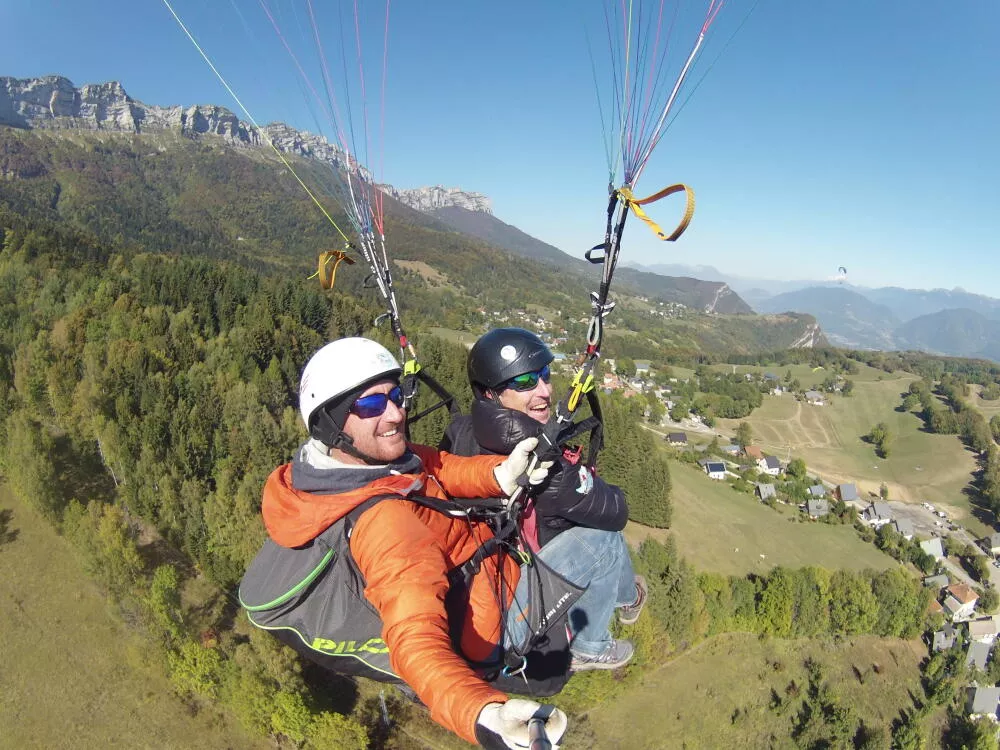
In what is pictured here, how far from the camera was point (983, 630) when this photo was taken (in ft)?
116

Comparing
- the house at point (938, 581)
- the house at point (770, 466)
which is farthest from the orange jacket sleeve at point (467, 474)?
the house at point (770, 466)

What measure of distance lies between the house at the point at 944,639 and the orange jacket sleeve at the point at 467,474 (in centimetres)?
4449

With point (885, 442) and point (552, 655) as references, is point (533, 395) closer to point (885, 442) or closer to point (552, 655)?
point (552, 655)

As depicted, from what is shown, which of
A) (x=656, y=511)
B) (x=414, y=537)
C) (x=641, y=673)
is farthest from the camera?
(x=656, y=511)

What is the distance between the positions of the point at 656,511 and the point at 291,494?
35915 millimetres

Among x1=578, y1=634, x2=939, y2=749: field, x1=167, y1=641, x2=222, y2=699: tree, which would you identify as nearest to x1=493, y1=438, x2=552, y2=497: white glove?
x1=167, y1=641, x2=222, y2=699: tree

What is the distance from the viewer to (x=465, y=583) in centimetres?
367

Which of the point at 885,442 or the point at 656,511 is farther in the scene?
the point at 885,442

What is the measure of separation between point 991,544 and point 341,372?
72.1 metres

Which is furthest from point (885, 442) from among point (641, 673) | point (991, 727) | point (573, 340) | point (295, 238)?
point (295, 238)

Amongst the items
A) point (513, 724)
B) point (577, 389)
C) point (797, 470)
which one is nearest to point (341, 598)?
point (513, 724)

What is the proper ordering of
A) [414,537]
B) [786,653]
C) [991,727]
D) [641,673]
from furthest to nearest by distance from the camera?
[786,653], [991,727], [641,673], [414,537]

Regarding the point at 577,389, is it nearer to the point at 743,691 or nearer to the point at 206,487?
the point at 206,487

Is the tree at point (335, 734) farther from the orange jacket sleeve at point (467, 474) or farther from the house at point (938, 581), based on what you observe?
the house at point (938, 581)
